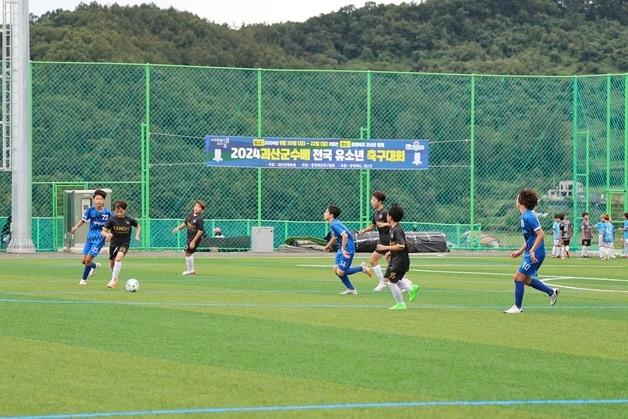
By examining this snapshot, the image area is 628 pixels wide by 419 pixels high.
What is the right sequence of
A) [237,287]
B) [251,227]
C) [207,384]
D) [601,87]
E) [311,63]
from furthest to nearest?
[311,63]
[601,87]
[251,227]
[237,287]
[207,384]

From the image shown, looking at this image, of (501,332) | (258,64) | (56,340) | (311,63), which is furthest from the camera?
(311,63)

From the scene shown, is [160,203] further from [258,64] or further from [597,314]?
[597,314]

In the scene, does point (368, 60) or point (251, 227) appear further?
point (368, 60)

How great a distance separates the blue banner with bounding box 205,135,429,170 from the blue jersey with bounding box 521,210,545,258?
30632 mm

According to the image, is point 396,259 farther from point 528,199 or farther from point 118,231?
point 118,231

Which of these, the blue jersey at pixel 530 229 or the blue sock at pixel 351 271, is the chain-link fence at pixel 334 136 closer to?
the blue sock at pixel 351 271

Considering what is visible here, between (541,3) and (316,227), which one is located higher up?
(541,3)

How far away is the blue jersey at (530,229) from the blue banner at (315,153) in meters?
30.6

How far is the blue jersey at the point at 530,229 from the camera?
1903 centimetres

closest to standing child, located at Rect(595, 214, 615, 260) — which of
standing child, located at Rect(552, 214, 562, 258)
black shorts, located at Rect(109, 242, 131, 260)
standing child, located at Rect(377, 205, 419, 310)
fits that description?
standing child, located at Rect(552, 214, 562, 258)

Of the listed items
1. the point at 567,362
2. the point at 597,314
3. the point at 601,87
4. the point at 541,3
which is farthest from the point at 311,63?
the point at 567,362

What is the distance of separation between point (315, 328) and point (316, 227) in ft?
116

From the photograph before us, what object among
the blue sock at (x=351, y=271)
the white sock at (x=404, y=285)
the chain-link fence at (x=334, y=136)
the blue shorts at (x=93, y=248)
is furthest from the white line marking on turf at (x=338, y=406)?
the chain-link fence at (x=334, y=136)

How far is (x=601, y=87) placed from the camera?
53.8 metres
